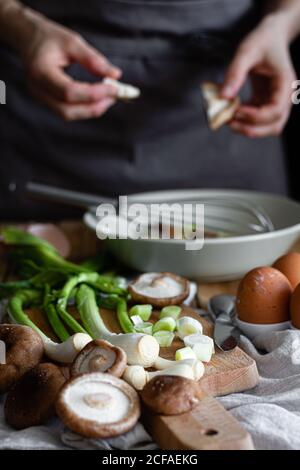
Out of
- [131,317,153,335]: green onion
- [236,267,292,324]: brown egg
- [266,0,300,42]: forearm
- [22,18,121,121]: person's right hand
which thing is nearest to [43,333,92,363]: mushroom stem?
[131,317,153,335]: green onion

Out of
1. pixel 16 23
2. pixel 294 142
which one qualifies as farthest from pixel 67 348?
pixel 294 142

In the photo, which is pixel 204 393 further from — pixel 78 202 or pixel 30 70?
pixel 30 70

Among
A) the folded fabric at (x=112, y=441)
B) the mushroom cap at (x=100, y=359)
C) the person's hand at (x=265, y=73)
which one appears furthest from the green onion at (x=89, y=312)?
the person's hand at (x=265, y=73)

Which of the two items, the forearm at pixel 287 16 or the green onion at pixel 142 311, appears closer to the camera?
the green onion at pixel 142 311

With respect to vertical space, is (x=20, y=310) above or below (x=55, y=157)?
below

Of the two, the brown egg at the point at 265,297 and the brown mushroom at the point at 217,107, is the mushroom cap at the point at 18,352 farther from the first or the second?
the brown mushroom at the point at 217,107

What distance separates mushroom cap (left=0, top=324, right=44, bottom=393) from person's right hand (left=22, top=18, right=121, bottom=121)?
663 mm

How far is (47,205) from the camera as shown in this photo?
1868mm

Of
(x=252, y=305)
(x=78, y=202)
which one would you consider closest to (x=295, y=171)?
(x=78, y=202)

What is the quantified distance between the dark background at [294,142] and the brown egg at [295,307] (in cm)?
121

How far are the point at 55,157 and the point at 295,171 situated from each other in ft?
2.66

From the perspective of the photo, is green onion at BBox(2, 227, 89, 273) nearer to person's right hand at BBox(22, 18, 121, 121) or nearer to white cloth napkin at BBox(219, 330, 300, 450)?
person's right hand at BBox(22, 18, 121, 121)

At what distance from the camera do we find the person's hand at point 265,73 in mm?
1625

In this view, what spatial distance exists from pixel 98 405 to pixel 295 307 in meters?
0.37
